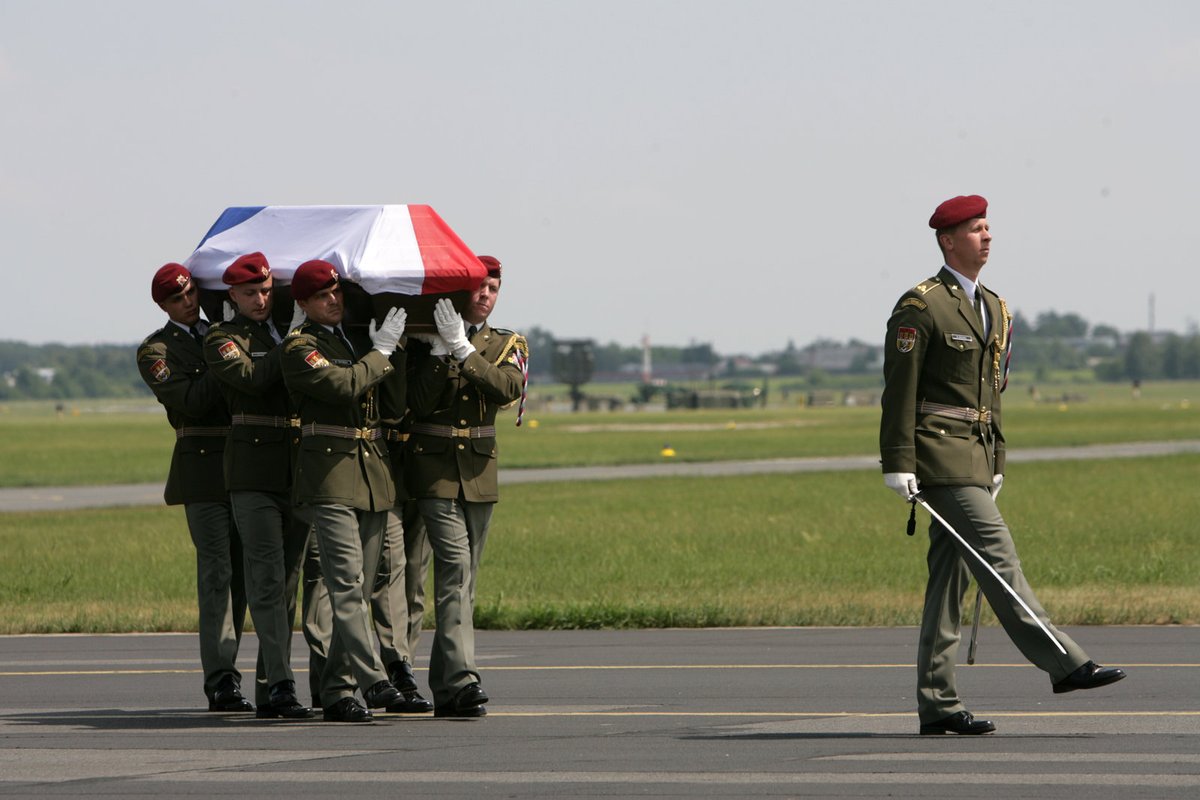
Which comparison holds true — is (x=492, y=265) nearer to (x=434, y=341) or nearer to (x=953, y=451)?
(x=434, y=341)

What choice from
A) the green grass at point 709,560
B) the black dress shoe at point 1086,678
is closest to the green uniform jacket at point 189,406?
the black dress shoe at point 1086,678

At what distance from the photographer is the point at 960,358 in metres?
8.07

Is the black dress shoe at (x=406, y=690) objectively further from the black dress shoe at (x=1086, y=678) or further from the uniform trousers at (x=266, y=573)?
the black dress shoe at (x=1086, y=678)

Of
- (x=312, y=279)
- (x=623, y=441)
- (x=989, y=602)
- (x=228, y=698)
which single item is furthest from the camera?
(x=623, y=441)

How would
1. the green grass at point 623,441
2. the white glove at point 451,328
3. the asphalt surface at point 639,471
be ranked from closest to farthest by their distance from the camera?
the white glove at point 451,328, the asphalt surface at point 639,471, the green grass at point 623,441

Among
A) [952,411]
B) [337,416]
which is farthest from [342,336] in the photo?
[952,411]

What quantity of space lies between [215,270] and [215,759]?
2694mm

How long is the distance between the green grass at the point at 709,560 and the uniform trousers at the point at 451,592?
467cm

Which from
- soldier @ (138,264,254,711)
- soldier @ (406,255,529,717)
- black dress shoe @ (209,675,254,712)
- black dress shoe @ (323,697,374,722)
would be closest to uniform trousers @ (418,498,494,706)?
soldier @ (406,255,529,717)

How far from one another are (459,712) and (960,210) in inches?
130

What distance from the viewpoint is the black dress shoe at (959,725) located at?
791cm

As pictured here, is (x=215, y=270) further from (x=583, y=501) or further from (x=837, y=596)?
(x=583, y=501)

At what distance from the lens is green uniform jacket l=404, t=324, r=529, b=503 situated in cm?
883

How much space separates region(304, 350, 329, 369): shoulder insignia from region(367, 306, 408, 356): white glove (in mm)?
294
